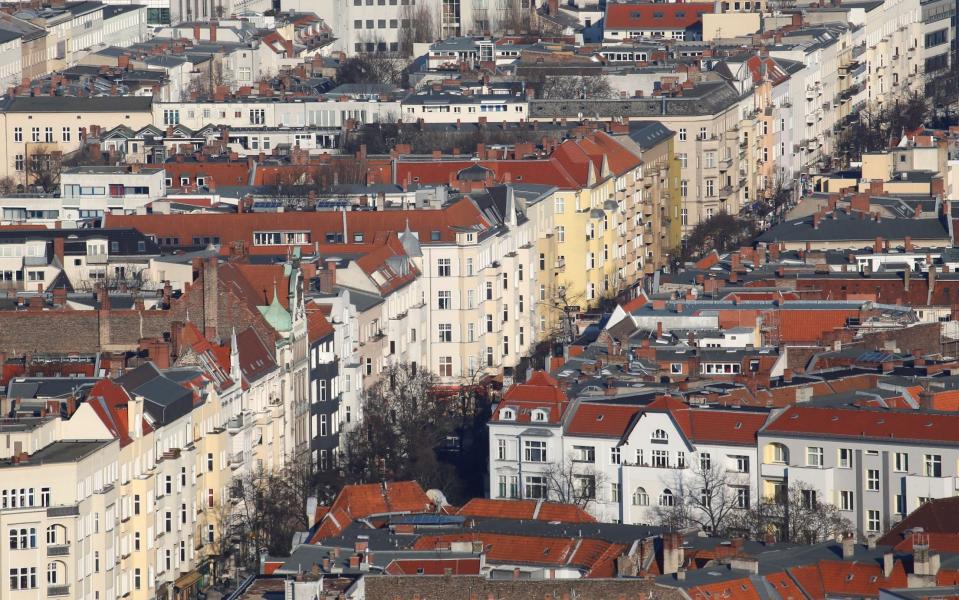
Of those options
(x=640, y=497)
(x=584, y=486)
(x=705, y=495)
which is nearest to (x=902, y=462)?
(x=705, y=495)

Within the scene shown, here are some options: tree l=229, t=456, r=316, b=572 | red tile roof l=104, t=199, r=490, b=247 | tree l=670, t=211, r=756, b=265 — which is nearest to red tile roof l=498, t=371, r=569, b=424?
tree l=229, t=456, r=316, b=572

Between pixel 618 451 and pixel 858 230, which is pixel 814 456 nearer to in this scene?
pixel 618 451

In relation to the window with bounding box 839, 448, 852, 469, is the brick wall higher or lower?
lower

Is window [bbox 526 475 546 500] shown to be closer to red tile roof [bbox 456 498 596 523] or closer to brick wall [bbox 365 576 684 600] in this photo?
red tile roof [bbox 456 498 596 523]

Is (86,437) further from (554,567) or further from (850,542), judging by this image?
(850,542)

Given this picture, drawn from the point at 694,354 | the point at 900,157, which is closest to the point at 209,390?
the point at 694,354

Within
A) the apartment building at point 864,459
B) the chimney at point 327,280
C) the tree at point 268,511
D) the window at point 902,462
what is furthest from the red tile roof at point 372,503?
the chimney at point 327,280

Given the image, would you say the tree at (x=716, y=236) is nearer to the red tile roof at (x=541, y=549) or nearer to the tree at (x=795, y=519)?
the tree at (x=795, y=519)
